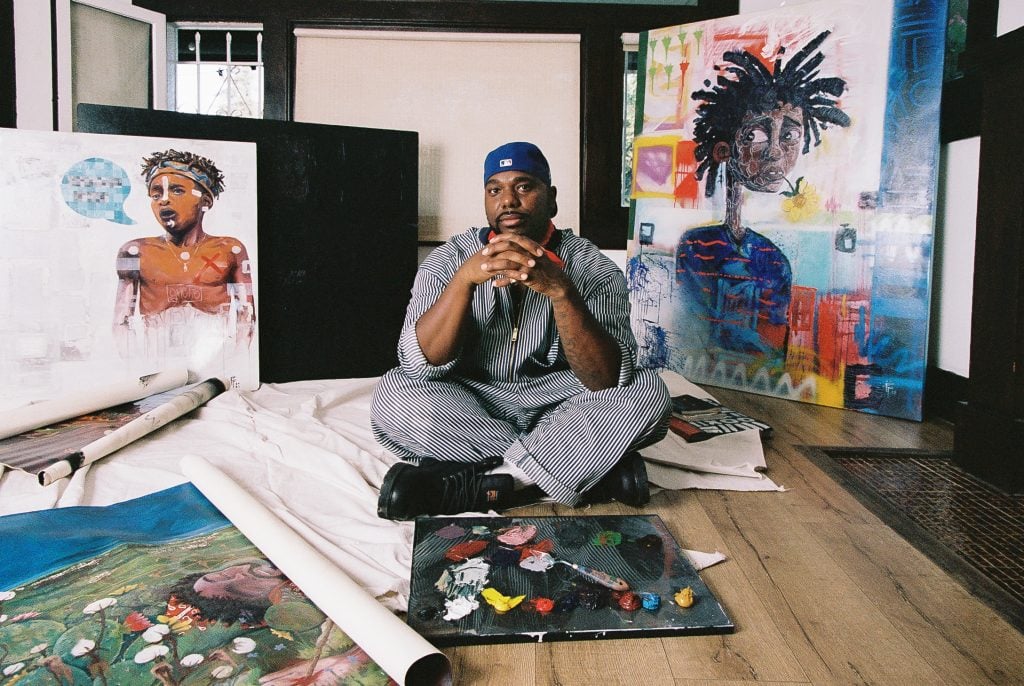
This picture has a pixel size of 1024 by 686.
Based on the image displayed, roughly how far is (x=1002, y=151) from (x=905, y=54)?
86 cm

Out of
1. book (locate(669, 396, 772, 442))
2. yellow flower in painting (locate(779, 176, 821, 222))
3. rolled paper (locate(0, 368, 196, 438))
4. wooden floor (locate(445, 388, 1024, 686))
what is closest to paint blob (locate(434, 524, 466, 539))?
wooden floor (locate(445, 388, 1024, 686))

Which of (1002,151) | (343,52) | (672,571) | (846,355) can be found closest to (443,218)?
(343,52)

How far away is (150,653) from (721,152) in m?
2.96

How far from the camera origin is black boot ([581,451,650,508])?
1.96 metres

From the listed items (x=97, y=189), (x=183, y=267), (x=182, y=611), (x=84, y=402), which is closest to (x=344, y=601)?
(x=182, y=611)

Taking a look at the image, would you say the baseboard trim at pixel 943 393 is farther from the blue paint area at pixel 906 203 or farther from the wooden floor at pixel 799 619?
the wooden floor at pixel 799 619

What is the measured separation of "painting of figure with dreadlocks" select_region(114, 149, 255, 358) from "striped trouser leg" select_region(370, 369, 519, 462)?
4.03ft

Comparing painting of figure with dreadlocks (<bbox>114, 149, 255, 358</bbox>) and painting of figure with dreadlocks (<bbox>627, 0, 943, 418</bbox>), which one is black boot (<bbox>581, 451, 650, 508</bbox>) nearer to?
painting of figure with dreadlocks (<bbox>627, 0, 943, 418</bbox>)

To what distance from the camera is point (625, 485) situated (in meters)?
1.97

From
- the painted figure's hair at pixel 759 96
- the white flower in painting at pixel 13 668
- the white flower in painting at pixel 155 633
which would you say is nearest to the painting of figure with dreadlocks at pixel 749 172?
the painted figure's hair at pixel 759 96

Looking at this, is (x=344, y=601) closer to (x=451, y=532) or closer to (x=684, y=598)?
(x=451, y=532)

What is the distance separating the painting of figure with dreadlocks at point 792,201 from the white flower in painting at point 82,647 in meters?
2.72

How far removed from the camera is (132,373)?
2934 millimetres

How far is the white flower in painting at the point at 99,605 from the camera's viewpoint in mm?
1333
